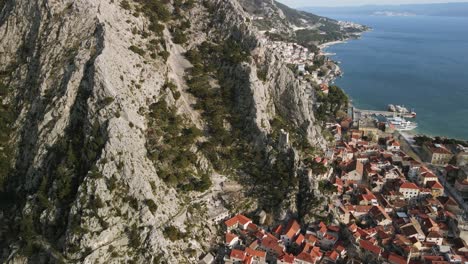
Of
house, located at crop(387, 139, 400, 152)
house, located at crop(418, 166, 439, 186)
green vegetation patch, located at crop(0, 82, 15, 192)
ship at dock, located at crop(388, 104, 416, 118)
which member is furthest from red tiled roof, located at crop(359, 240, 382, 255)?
ship at dock, located at crop(388, 104, 416, 118)

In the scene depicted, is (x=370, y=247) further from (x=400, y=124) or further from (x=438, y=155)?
(x=400, y=124)

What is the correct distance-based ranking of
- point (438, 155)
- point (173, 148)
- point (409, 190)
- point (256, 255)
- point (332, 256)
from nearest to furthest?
point (256, 255) → point (332, 256) → point (173, 148) → point (409, 190) → point (438, 155)

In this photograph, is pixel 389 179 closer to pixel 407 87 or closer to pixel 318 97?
pixel 318 97

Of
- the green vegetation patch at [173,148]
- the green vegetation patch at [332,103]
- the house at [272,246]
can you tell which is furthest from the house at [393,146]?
the green vegetation patch at [173,148]

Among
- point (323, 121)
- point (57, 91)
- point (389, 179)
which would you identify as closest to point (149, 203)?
point (57, 91)

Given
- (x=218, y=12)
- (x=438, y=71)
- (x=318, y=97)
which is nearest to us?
(x=218, y=12)

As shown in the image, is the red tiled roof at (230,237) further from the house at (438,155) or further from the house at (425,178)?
the house at (438,155)

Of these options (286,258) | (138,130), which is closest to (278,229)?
(286,258)
